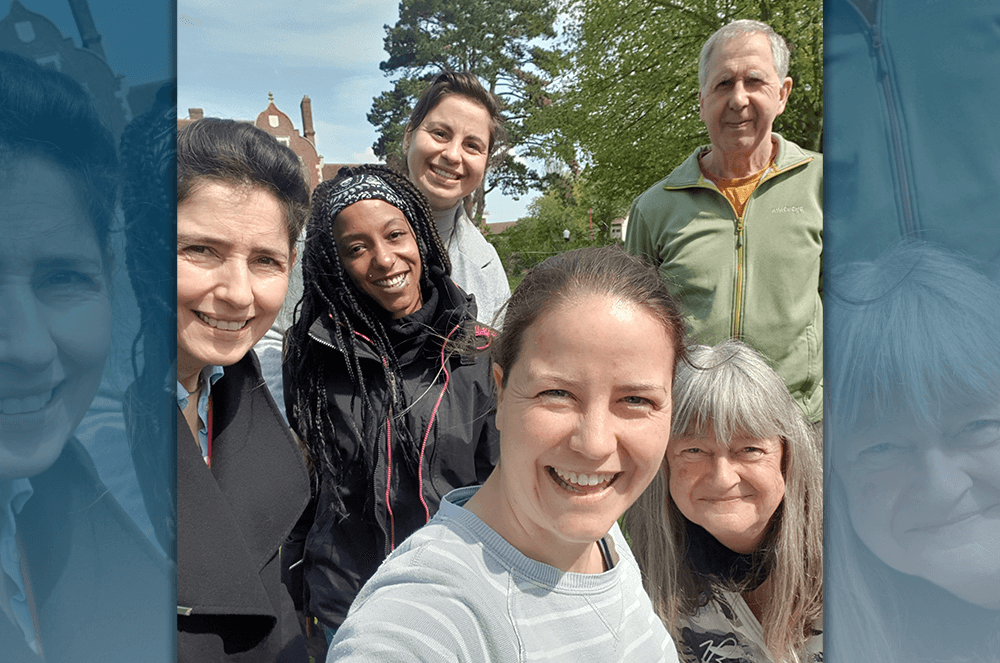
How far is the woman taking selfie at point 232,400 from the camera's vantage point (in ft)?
4.43

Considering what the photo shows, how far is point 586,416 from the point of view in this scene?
1.14 metres

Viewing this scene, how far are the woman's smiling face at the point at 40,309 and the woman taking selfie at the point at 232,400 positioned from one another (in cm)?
66

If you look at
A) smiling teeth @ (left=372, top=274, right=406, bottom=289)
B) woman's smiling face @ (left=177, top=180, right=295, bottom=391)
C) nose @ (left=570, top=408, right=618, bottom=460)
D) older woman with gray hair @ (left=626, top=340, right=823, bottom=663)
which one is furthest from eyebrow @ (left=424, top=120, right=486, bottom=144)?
nose @ (left=570, top=408, right=618, bottom=460)

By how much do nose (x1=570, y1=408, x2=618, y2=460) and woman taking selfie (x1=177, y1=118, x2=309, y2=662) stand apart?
70 centimetres

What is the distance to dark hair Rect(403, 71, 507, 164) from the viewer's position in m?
2.78

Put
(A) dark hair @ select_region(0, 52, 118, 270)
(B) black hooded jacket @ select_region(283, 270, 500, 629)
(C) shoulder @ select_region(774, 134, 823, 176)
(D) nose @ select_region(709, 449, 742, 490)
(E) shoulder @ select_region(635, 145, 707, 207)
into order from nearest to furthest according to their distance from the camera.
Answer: (A) dark hair @ select_region(0, 52, 118, 270), (D) nose @ select_region(709, 449, 742, 490), (B) black hooded jacket @ select_region(283, 270, 500, 629), (C) shoulder @ select_region(774, 134, 823, 176), (E) shoulder @ select_region(635, 145, 707, 207)

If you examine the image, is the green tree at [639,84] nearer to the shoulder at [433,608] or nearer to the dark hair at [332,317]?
the dark hair at [332,317]

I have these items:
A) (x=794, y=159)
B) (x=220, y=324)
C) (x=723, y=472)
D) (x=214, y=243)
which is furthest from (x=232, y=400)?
(x=794, y=159)

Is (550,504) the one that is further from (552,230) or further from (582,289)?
(552,230)

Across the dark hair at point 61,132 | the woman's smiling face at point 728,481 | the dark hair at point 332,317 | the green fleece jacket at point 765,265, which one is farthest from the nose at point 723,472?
the dark hair at point 61,132

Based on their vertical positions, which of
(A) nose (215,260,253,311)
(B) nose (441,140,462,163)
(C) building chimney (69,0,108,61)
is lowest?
(A) nose (215,260,253,311)

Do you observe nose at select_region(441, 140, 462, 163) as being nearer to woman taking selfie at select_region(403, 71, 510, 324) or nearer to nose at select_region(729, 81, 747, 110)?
woman taking selfie at select_region(403, 71, 510, 324)

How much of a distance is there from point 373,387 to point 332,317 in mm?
240

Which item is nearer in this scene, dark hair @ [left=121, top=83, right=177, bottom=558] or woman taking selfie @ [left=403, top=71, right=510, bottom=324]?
dark hair @ [left=121, top=83, right=177, bottom=558]
